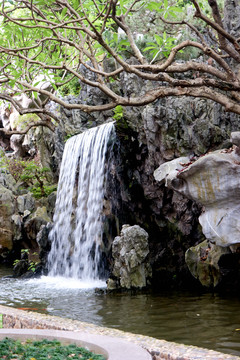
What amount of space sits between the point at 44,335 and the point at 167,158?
311 inches

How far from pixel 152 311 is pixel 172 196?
4.43m

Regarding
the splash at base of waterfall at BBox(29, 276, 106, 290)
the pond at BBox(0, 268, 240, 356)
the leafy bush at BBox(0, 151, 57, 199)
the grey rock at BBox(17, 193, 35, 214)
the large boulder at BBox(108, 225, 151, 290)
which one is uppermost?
the leafy bush at BBox(0, 151, 57, 199)

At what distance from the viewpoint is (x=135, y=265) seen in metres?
11.0

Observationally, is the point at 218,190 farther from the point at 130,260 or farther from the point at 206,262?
the point at 130,260

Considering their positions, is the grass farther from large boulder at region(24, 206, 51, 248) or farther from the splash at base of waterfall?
large boulder at region(24, 206, 51, 248)

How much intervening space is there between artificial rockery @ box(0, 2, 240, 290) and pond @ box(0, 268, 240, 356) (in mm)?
1015

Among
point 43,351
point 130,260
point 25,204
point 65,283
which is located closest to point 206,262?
point 130,260

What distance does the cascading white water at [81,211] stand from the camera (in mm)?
13852

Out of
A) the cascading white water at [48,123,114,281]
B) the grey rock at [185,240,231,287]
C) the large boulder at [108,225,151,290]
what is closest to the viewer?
the grey rock at [185,240,231,287]

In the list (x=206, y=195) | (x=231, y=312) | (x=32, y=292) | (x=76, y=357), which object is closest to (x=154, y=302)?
(x=231, y=312)

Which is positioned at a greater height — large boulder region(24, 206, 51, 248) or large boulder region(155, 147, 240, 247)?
large boulder region(155, 147, 240, 247)

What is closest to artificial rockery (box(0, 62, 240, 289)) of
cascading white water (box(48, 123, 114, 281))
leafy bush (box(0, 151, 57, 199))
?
cascading white water (box(48, 123, 114, 281))

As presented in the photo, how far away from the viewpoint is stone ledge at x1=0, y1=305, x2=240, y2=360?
153 inches

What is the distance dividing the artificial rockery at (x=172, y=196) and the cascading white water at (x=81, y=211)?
384mm
